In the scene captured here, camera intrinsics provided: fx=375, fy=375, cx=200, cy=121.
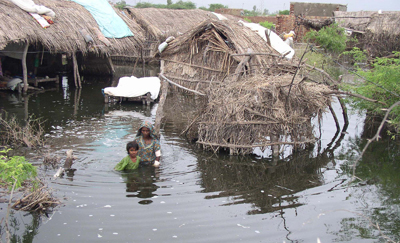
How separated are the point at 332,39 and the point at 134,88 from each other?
11.7 meters

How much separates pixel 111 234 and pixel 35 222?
3.61 ft

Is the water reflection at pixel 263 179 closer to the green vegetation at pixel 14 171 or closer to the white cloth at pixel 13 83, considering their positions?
the green vegetation at pixel 14 171

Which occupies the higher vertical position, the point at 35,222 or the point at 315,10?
the point at 315,10

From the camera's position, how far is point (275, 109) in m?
7.81

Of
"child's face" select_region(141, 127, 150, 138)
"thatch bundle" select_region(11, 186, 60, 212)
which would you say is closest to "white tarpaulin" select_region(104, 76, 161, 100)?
"child's face" select_region(141, 127, 150, 138)

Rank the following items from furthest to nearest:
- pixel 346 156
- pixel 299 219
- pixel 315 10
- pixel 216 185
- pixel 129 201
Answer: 1. pixel 315 10
2. pixel 346 156
3. pixel 216 185
4. pixel 129 201
5. pixel 299 219

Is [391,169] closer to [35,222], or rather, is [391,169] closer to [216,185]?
[216,185]

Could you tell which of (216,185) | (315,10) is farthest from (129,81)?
(315,10)

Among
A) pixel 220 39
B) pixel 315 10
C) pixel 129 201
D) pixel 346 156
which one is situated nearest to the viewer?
pixel 129 201

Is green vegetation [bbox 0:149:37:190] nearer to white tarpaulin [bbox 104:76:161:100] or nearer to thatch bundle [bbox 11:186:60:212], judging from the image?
thatch bundle [bbox 11:186:60:212]

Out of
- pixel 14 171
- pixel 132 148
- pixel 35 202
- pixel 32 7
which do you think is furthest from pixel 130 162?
pixel 32 7

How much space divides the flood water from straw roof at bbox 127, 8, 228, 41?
12729 millimetres

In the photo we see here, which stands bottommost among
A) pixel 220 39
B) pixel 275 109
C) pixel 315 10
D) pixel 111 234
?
pixel 111 234

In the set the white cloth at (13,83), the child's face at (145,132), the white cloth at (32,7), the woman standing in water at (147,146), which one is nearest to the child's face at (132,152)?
the woman standing in water at (147,146)
